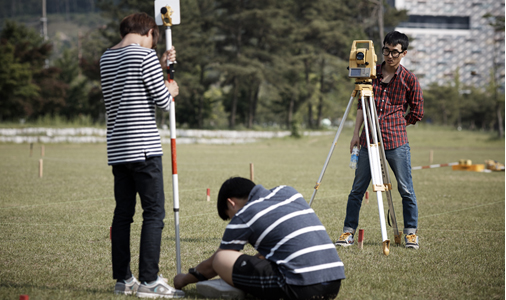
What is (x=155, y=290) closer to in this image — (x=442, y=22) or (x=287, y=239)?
(x=287, y=239)

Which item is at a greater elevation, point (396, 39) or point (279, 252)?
point (396, 39)

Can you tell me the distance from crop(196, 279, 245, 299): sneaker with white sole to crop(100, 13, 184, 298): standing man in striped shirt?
19cm

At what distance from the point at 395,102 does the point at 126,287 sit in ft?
12.0

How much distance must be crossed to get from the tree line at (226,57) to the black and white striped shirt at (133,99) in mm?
35829

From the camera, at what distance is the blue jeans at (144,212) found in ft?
12.3

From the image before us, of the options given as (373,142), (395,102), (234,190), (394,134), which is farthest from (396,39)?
(234,190)

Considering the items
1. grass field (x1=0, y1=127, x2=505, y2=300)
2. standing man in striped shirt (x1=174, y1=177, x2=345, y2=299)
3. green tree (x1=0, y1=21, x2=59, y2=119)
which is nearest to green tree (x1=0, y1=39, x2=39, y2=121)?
green tree (x1=0, y1=21, x2=59, y2=119)

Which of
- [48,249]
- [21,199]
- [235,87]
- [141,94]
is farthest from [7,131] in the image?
[141,94]

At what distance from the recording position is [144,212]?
3.83 meters

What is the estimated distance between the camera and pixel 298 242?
3385 millimetres

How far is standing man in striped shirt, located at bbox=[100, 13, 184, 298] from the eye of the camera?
3.65 metres

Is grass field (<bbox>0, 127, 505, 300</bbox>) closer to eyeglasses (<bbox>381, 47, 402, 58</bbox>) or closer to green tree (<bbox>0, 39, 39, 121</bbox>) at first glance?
eyeglasses (<bbox>381, 47, 402, 58</bbox>)

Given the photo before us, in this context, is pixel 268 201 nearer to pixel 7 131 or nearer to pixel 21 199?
pixel 21 199

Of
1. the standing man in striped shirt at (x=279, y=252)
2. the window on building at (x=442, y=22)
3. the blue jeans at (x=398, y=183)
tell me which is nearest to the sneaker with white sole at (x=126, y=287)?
the standing man in striped shirt at (x=279, y=252)
